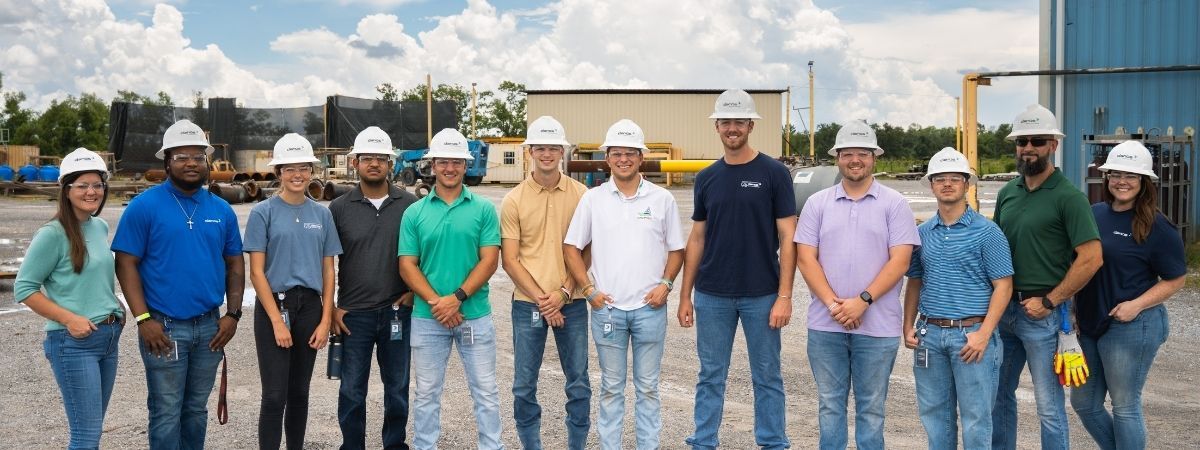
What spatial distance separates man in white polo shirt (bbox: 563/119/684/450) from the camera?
5.32 metres

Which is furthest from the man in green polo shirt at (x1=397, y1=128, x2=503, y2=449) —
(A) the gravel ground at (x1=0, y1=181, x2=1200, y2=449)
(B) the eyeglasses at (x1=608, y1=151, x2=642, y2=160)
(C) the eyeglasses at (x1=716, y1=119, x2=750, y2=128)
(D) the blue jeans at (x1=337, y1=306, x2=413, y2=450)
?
(C) the eyeglasses at (x1=716, y1=119, x2=750, y2=128)

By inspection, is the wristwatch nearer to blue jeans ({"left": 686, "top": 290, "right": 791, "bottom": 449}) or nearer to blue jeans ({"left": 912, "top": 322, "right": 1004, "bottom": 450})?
blue jeans ({"left": 912, "top": 322, "right": 1004, "bottom": 450})

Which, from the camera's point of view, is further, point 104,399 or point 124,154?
point 124,154

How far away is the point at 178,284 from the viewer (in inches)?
189

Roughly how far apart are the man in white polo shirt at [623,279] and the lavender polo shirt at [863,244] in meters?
0.81

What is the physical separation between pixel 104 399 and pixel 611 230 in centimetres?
255

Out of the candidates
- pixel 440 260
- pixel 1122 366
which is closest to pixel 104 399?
pixel 440 260

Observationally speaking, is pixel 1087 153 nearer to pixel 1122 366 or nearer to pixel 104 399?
pixel 1122 366

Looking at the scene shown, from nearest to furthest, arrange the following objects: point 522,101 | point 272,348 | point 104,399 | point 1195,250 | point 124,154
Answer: point 104,399, point 272,348, point 1195,250, point 124,154, point 522,101

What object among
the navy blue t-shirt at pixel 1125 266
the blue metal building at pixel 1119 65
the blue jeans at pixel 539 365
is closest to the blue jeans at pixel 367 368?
the blue jeans at pixel 539 365

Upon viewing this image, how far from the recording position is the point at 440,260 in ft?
17.3

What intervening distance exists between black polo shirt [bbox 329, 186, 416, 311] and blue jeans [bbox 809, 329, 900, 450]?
7.38ft

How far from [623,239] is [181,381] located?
7.50ft

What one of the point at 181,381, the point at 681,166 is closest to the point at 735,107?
the point at 181,381
